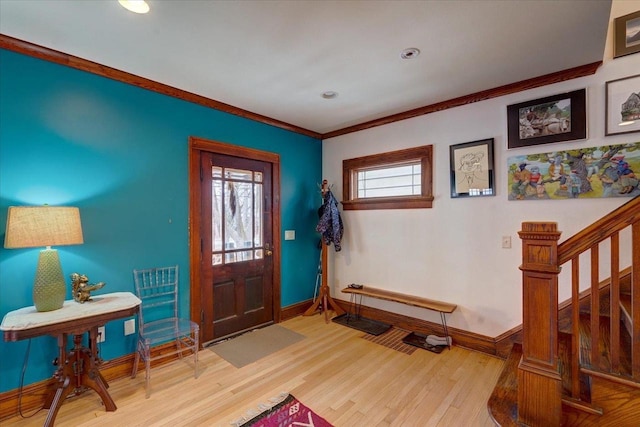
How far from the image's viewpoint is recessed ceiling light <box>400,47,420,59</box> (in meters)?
2.12

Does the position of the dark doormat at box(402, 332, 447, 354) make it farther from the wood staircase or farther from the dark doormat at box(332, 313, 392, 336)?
the wood staircase

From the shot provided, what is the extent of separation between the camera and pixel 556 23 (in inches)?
72.2

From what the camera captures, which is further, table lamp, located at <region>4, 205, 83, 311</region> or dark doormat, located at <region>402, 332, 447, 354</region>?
dark doormat, located at <region>402, 332, 447, 354</region>

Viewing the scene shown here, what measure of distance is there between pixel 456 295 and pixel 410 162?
63.6 inches

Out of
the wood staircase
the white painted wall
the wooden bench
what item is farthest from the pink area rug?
the white painted wall

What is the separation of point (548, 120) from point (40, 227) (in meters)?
4.04

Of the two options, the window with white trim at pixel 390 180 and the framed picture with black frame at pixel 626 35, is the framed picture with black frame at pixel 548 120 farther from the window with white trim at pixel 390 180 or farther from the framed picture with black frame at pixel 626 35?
the window with white trim at pixel 390 180

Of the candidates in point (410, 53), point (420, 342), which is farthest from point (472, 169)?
point (420, 342)

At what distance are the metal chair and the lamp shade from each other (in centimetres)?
75

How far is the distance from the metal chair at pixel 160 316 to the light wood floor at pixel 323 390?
21 centimetres

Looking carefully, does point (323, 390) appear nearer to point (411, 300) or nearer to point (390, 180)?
point (411, 300)

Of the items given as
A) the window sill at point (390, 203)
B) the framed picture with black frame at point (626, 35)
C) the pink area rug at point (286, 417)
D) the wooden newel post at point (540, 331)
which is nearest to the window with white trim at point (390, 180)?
the window sill at point (390, 203)

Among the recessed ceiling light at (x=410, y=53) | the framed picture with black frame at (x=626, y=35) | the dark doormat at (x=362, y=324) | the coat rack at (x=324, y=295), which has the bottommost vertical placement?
the dark doormat at (x=362, y=324)

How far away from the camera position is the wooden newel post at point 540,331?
1455 mm
